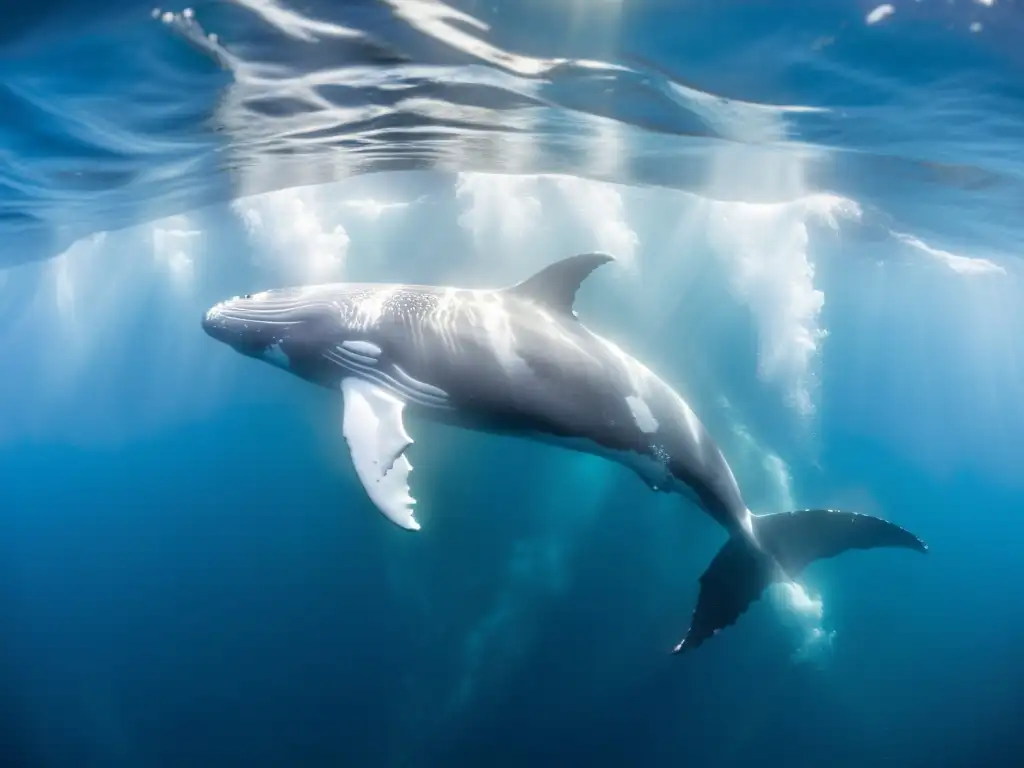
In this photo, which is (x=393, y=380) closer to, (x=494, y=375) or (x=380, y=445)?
(x=380, y=445)

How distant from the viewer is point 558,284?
8.42 meters

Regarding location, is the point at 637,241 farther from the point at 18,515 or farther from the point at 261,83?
the point at 18,515

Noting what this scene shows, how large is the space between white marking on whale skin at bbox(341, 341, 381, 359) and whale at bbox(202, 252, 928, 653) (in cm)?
2

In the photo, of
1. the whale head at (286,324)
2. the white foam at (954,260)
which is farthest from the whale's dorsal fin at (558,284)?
the white foam at (954,260)

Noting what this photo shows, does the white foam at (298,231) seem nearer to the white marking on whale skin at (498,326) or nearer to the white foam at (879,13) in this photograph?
the white marking on whale skin at (498,326)

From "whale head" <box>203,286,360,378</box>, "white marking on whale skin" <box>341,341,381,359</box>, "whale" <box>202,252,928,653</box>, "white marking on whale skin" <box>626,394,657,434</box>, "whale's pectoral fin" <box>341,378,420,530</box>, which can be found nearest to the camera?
"whale's pectoral fin" <box>341,378,420,530</box>

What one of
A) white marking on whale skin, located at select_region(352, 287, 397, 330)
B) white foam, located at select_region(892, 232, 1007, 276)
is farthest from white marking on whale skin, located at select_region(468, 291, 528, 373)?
white foam, located at select_region(892, 232, 1007, 276)

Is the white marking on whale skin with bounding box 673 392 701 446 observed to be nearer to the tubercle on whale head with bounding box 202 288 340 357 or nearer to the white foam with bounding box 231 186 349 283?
the tubercle on whale head with bounding box 202 288 340 357

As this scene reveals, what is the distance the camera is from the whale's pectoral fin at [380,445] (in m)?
6.64

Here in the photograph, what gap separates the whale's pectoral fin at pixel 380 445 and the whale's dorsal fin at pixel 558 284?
7.34 ft

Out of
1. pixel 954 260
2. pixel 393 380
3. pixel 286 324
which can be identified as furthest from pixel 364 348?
pixel 954 260

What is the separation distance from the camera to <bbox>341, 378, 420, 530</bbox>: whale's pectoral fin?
21.8 feet

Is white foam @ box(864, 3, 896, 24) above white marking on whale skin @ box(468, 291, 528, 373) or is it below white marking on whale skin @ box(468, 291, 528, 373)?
above

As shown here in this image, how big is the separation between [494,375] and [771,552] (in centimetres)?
551
